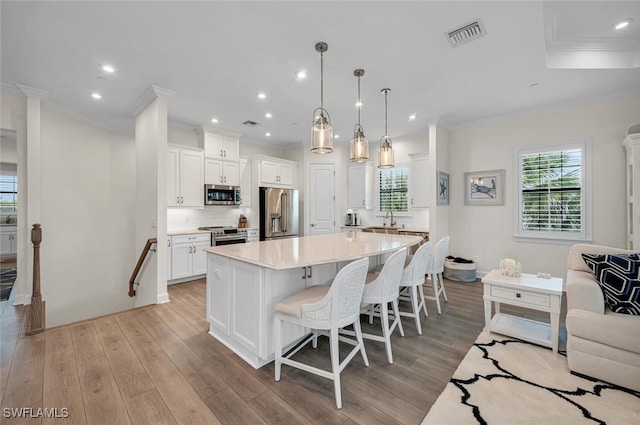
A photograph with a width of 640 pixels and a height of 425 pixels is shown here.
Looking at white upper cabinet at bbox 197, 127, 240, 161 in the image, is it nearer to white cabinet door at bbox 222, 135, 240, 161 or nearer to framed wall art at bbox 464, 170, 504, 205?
white cabinet door at bbox 222, 135, 240, 161

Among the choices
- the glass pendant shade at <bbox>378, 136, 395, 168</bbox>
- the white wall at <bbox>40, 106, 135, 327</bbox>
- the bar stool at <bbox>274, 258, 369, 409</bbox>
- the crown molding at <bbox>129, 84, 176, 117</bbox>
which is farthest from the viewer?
the white wall at <bbox>40, 106, 135, 327</bbox>

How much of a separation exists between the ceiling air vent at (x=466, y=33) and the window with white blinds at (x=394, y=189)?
10.9 feet

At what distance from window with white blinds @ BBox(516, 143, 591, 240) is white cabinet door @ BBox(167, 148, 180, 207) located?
233 inches

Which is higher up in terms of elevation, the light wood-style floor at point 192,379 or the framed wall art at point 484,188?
the framed wall art at point 484,188

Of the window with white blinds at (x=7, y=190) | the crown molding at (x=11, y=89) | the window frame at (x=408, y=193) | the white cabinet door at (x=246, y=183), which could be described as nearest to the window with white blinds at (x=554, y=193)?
the window frame at (x=408, y=193)

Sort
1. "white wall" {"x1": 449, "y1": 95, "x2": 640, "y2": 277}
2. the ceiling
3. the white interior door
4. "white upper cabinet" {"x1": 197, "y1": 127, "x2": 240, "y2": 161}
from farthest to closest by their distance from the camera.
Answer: the white interior door, "white upper cabinet" {"x1": 197, "y1": 127, "x2": 240, "y2": 161}, "white wall" {"x1": 449, "y1": 95, "x2": 640, "y2": 277}, the ceiling

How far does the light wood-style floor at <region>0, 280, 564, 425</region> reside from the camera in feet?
5.47

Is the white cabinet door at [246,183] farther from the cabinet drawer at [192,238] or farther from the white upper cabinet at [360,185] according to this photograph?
the white upper cabinet at [360,185]

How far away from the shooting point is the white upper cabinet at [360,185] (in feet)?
20.1

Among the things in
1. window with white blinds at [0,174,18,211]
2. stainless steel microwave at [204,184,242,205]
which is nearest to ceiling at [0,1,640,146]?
stainless steel microwave at [204,184,242,205]

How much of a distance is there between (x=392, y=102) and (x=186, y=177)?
375 centimetres

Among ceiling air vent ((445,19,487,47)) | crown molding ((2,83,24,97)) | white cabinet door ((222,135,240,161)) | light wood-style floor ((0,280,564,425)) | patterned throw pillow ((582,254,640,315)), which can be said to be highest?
ceiling air vent ((445,19,487,47))

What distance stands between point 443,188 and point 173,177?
4929 millimetres

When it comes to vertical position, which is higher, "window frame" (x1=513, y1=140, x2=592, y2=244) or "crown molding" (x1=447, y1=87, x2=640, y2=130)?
"crown molding" (x1=447, y1=87, x2=640, y2=130)
